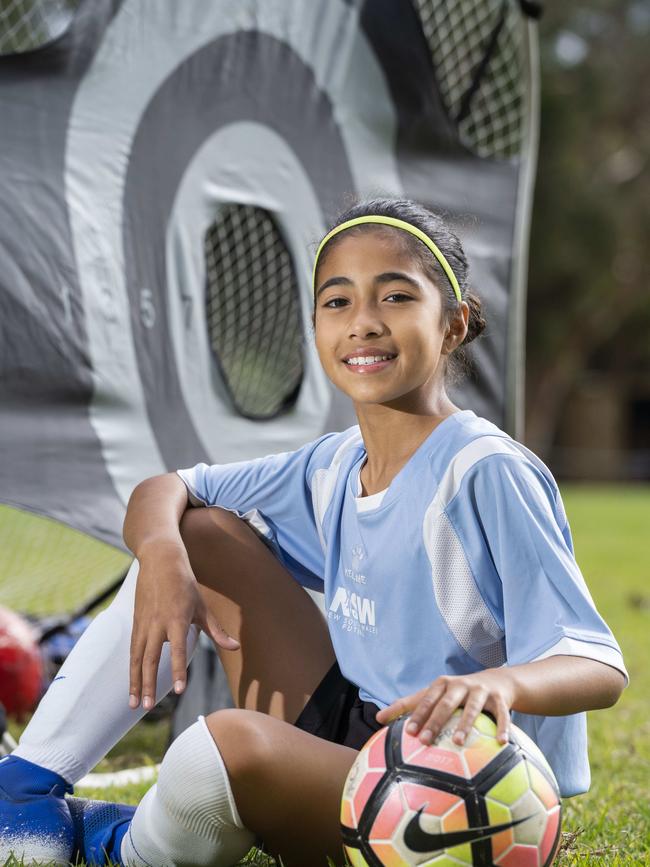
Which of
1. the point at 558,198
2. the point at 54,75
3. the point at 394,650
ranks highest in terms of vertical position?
the point at 54,75

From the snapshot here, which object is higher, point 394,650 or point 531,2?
point 531,2

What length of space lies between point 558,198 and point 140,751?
17.1 metres

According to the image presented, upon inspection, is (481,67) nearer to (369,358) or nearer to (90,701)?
(369,358)

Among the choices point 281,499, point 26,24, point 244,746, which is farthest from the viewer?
point 26,24

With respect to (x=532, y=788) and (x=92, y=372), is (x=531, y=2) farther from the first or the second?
(x=532, y=788)

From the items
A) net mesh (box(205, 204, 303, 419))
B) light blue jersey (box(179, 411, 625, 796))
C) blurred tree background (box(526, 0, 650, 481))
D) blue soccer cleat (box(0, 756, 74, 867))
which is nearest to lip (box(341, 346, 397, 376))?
light blue jersey (box(179, 411, 625, 796))

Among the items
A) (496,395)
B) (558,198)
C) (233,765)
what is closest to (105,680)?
(233,765)

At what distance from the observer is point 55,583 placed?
476 centimetres

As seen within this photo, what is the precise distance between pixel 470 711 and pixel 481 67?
3.15 metres

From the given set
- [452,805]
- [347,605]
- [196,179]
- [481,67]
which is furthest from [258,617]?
[481,67]

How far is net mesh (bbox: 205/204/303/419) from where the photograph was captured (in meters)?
3.52

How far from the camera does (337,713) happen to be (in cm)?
198

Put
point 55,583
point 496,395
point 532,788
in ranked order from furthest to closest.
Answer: point 55,583 → point 496,395 → point 532,788

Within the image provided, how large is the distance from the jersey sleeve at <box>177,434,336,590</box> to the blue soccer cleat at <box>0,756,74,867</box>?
58 centimetres
